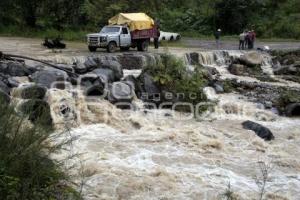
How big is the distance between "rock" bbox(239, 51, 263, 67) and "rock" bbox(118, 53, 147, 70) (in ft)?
21.9

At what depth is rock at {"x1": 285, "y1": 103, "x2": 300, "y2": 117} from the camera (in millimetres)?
19234

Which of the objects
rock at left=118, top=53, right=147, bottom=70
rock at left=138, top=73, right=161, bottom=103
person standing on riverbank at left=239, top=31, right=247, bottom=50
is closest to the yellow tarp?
rock at left=118, top=53, right=147, bottom=70

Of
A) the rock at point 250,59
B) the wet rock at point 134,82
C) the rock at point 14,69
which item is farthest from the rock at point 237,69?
the rock at point 14,69

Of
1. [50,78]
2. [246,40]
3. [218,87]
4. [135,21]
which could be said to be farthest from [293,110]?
[246,40]

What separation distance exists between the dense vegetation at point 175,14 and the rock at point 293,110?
22854 millimetres

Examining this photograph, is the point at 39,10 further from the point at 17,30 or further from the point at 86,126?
the point at 86,126

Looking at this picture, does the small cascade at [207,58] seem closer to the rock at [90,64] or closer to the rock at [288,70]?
the rock at [288,70]

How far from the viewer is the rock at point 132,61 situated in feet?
83.0

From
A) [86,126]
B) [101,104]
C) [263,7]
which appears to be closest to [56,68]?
[101,104]

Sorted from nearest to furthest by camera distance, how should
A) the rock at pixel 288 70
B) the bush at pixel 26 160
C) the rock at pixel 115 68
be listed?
the bush at pixel 26 160, the rock at pixel 115 68, the rock at pixel 288 70

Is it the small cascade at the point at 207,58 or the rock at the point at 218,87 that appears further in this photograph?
the small cascade at the point at 207,58

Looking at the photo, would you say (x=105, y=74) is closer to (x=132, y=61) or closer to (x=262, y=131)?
(x=132, y=61)

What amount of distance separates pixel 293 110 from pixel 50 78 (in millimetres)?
8685

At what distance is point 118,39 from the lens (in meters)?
28.5
